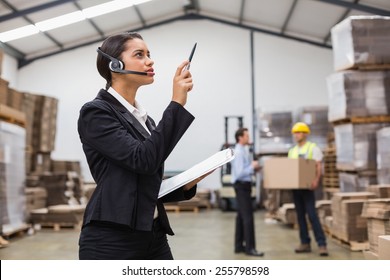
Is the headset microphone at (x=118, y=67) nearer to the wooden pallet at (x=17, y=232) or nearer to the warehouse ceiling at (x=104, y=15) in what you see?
the warehouse ceiling at (x=104, y=15)

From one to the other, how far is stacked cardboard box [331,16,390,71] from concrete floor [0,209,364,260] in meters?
2.00

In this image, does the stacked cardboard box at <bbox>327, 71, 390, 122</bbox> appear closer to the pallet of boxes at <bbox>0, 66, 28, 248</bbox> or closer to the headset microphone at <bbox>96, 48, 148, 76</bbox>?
the pallet of boxes at <bbox>0, 66, 28, 248</bbox>

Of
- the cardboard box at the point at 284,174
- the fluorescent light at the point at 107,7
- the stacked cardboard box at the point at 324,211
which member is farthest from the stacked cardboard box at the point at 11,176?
the stacked cardboard box at the point at 324,211

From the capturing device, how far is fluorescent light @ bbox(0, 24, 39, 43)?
182 cm

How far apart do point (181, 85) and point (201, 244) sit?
4242 millimetres

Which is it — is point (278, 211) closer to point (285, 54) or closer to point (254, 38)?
point (285, 54)

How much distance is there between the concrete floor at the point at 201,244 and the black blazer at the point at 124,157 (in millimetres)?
2698

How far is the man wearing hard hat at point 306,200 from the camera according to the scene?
4391 mm

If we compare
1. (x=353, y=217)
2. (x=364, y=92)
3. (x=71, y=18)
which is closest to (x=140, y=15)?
(x=71, y=18)

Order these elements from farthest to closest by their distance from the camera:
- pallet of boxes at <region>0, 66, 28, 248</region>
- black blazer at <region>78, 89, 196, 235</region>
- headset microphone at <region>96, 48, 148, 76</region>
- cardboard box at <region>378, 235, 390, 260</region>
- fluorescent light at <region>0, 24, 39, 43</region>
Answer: pallet of boxes at <region>0, 66, 28, 248</region>
fluorescent light at <region>0, 24, 39, 43</region>
cardboard box at <region>378, 235, 390, 260</region>
headset microphone at <region>96, 48, 148, 76</region>
black blazer at <region>78, 89, 196, 235</region>

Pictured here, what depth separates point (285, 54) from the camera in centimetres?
712

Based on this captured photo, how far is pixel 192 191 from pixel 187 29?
1898 millimetres

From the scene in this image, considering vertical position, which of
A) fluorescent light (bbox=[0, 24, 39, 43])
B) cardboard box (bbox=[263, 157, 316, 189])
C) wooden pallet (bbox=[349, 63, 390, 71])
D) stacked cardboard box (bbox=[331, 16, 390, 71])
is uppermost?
stacked cardboard box (bbox=[331, 16, 390, 71])

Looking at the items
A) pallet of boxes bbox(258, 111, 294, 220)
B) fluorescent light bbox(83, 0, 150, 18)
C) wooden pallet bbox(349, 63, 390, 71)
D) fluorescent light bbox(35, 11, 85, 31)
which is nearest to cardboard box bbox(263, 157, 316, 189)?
wooden pallet bbox(349, 63, 390, 71)
